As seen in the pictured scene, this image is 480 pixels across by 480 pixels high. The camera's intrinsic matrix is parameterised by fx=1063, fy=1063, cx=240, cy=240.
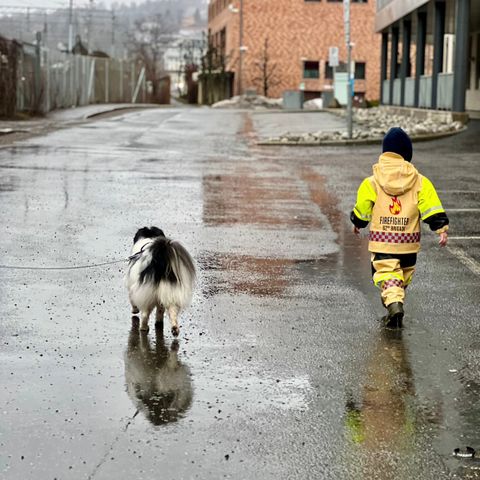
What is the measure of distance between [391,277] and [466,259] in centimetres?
290

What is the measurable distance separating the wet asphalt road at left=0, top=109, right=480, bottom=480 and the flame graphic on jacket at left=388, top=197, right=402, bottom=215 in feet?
2.57

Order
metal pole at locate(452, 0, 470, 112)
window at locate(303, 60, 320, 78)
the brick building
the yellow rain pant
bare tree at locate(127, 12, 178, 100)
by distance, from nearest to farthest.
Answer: the yellow rain pant, metal pole at locate(452, 0, 470, 112), the brick building, window at locate(303, 60, 320, 78), bare tree at locate(127, 12, 178, 100)

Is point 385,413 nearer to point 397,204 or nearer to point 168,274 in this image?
point 168,274

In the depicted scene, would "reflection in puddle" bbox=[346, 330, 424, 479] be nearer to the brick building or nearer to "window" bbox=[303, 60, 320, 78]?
the brick building

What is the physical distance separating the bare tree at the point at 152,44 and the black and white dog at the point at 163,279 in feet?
241

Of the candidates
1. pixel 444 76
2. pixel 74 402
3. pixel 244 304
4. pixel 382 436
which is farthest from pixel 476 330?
pixel 444 76

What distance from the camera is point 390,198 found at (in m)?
7.77

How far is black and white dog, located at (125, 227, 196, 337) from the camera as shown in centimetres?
693

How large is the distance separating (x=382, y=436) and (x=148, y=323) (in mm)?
2649

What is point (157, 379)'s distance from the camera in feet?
19.8

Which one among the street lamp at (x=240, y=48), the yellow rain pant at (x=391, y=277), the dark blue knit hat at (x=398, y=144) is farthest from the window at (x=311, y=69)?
the yellow rain pant at (x=391, y=277)

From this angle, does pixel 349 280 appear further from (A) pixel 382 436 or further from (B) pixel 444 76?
(B) pixel 444 76

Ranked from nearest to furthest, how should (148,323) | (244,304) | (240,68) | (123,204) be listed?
(148,323) → (244,304) → (123,204) → (240,68)

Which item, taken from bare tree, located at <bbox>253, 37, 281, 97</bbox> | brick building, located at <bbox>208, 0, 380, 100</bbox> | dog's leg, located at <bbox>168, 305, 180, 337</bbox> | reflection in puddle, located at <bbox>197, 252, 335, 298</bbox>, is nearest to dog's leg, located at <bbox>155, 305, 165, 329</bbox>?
dog's leg, located at <bbox>168, 305, 180, 337</bbox>
